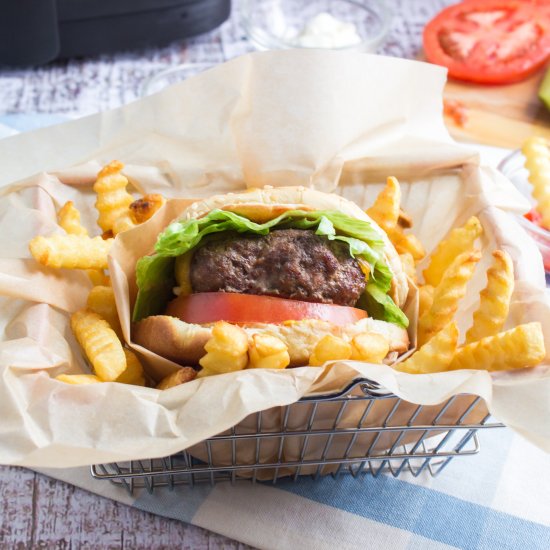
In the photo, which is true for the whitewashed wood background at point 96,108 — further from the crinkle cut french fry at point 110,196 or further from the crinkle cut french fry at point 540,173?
the crinkle cut french fry at point 540,173

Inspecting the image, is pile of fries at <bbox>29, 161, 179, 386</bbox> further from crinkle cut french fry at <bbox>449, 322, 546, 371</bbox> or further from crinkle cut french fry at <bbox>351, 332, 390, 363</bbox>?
crinkle cut french fry at <bbox>449, 322, 546, 371</bbox>

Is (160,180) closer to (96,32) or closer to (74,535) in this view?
(74,535)

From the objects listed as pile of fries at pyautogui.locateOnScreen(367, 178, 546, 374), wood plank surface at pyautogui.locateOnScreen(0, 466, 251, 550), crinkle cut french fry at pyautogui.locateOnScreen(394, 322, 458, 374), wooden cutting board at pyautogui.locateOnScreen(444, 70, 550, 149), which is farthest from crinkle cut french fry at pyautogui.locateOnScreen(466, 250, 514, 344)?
wooden cutting board at pyautogui.locateOnScreen(444, 70, 550, 149)

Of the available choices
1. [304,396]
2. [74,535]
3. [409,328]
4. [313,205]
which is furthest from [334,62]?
[74,535]

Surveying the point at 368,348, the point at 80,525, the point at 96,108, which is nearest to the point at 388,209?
the point at 368,348

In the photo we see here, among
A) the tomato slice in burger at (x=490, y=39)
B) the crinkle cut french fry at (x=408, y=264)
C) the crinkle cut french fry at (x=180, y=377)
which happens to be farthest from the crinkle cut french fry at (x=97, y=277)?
the tomato slice in burger at (x=490, y=39)
